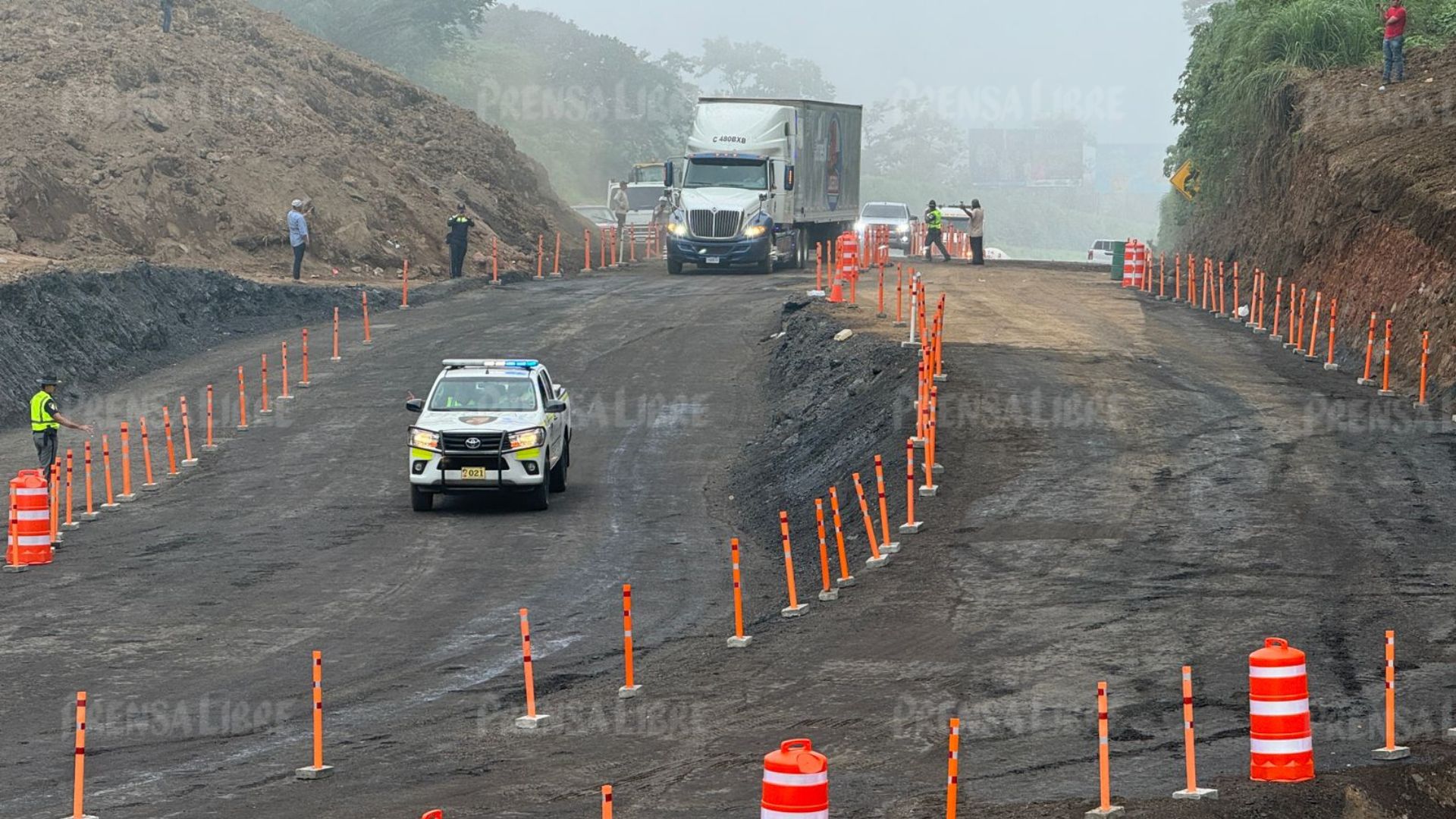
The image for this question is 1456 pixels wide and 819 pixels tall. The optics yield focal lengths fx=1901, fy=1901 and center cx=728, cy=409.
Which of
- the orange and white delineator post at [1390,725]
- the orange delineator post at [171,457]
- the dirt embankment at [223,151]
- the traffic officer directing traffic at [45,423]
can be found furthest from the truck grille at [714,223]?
the orange and white delineator post at [1390,725]

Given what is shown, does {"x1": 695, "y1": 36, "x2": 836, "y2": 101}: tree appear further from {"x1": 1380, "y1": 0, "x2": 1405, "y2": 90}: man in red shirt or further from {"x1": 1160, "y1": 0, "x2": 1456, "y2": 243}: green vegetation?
{"x1": 1380, "y1": 0, "x2": 1405, "y2": 90}: man in red shirt

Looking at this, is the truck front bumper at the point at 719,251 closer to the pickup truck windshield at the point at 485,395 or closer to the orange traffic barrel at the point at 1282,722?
the pickup truck windshield at the point at 485,395

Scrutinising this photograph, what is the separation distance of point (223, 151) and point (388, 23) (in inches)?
1636

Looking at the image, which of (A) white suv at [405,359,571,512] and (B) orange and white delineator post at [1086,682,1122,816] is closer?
(B) orange and white delineator post at [1086,682,1122,816]

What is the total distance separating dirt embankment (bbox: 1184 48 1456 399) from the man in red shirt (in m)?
0.26

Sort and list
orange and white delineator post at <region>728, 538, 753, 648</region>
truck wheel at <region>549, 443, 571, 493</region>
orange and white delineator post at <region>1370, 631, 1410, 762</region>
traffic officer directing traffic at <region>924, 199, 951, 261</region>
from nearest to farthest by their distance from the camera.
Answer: orange and white delineator post at <region>1370, 631, 1410, 762</region> < orange and white delineator post at <region>728, 538, 753, 648</region> < truck wheel at <region>549, 443, 571, 493</region> < traffic officer directing traffic at <region>924, 199, 951, 261</region>

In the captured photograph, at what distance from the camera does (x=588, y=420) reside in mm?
31188

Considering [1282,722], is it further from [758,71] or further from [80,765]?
[758,71]

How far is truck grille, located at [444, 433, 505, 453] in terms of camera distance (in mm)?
23656

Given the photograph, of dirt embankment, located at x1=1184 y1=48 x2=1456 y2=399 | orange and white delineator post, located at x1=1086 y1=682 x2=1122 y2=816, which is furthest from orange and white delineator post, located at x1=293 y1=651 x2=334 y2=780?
dirt embankment, located at x1=1184 y1=48 x2=1456 y2=399

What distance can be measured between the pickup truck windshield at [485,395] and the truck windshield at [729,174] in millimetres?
23417

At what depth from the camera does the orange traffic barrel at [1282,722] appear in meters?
11.5

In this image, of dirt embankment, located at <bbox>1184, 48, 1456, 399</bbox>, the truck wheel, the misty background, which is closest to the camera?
the truck wheel

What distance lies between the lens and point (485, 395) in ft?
81.4
